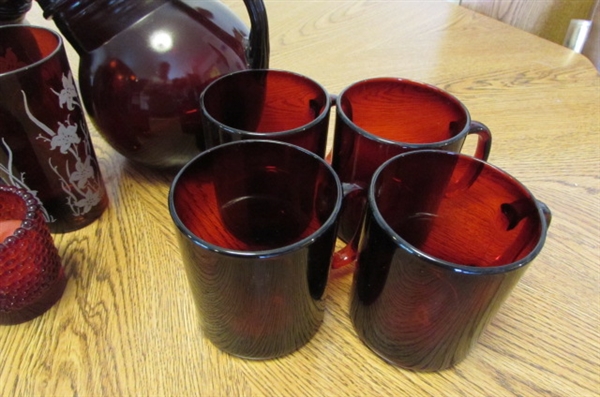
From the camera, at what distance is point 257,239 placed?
1.33 ft

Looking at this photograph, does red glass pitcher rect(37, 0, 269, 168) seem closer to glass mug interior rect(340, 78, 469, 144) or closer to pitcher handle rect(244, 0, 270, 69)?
pitcher handle rect(244, 0, 270, 69)

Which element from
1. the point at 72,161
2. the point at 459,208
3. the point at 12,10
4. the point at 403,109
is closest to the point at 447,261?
the point at 459,208

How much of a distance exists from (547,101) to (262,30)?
431mm

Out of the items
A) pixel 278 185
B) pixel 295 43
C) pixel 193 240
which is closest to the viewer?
pixel 193 240

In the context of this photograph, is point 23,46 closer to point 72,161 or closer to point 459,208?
point 72,161

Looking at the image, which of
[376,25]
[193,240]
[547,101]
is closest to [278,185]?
[193,240]

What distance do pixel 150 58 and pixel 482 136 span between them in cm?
31

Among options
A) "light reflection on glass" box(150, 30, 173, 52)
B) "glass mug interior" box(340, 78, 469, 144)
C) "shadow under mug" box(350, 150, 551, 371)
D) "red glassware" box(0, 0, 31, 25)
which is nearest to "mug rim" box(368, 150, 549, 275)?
"shadow under mug" box(350, 150, 551, 371)

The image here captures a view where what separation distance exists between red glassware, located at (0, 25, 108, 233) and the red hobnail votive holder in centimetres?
4

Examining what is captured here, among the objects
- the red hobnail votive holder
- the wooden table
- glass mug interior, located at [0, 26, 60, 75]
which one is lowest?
the wooden table

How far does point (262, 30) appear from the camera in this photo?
444 mm

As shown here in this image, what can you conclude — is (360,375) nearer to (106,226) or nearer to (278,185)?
(278,185)

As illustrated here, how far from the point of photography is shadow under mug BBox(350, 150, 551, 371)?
0.30 meters

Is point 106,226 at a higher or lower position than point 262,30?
lower
